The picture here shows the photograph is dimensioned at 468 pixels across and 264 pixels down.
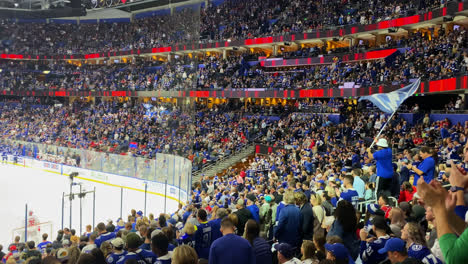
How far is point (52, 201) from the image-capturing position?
16.1 metres

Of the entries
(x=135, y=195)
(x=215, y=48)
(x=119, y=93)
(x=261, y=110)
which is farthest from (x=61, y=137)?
(x=215, y=48)

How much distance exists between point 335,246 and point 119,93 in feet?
106

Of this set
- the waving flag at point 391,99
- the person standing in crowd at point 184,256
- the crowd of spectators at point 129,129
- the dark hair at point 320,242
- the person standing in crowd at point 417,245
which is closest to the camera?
the person standing in crowd at point 417,245

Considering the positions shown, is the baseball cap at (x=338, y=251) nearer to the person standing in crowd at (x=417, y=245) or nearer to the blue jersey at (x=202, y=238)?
the person standing in crowd at (x=417, y=245)

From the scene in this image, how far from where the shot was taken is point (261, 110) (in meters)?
31.2

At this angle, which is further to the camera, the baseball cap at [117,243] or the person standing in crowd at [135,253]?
the baseball cap at [117,243]

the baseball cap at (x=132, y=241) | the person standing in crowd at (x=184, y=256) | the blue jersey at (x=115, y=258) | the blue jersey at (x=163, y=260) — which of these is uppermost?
the person standing in crowd at (x=184, y=256)

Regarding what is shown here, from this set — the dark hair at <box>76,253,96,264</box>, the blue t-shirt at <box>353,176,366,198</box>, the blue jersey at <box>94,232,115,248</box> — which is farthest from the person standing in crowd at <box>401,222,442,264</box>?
the blue jersey at <box>94,232,115,248</box>

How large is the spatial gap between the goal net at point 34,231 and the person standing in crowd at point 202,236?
7.05m

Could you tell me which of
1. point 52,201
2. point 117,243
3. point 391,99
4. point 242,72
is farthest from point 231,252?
point 242,72

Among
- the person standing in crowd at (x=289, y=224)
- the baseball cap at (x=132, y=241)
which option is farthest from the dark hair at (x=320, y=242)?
Answer: the baseball cap at (x=132, y=241)

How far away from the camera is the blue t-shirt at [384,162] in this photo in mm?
6641

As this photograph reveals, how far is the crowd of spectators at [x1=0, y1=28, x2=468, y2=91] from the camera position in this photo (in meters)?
18.2

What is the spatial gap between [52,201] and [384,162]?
46.6 feet
